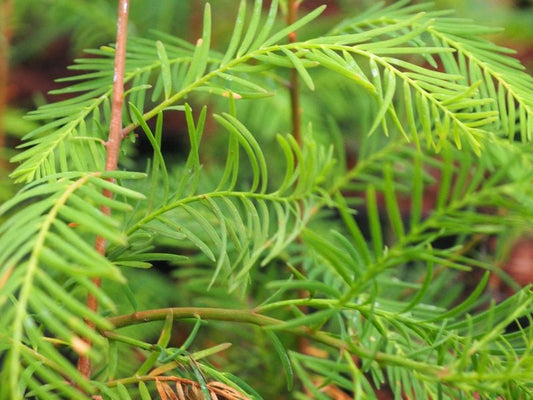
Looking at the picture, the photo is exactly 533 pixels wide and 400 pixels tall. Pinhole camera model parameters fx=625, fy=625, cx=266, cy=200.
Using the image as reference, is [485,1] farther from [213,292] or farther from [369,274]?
[369,274]

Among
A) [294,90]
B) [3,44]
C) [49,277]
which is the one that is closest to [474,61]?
[294,90]

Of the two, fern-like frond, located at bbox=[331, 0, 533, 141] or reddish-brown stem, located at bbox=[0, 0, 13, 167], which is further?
reddish-brown stem, located at bbox=[0, 0, 13, 167]

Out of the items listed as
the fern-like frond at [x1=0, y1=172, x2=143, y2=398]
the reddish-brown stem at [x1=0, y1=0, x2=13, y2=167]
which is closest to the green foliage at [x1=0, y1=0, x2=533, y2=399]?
the fern-like frond at [x1=0, y1=172, x2=143, y2=398]

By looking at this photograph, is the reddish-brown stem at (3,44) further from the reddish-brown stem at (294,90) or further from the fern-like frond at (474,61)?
the fern-like frond at (474,61)

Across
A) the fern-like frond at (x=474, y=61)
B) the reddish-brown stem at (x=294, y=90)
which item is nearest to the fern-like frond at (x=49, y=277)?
the fern-like frond at (x=474, y=61)

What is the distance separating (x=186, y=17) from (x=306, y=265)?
0.74 meters

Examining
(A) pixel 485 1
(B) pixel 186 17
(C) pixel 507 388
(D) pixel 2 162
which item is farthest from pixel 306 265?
(A) pixel 485 1

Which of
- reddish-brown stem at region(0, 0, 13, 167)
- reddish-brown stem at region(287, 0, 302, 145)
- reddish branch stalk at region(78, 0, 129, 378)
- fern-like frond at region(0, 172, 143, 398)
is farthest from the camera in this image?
reddish-brown stem at region(0, 0, 13, 167)

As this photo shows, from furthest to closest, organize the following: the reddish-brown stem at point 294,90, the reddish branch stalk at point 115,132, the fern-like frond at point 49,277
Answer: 1. the reddish-brown stem at point 294,90
2. the reddish branch stalk at point 115,132
3. the fern-like frond at point 49,277

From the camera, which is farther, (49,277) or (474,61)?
(474,61)

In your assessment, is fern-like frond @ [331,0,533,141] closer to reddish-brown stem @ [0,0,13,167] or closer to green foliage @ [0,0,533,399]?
green foliage @ [0,0,533,399]

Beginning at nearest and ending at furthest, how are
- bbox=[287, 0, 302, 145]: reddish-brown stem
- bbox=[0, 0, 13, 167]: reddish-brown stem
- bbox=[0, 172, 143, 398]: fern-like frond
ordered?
1. bbox=[0, 172, 143, 398]: fern-like frond
2. bbox=[287, 0, 302, 145]: reddish-brown stem
3. bbox=[0, 0, 13, 167]: reddish-brown stem

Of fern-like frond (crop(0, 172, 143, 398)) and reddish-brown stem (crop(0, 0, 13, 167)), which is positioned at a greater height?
reddish-brown stem (crop(0, 0, 13, 167))

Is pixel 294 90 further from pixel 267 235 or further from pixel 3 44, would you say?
pixel 3 44
